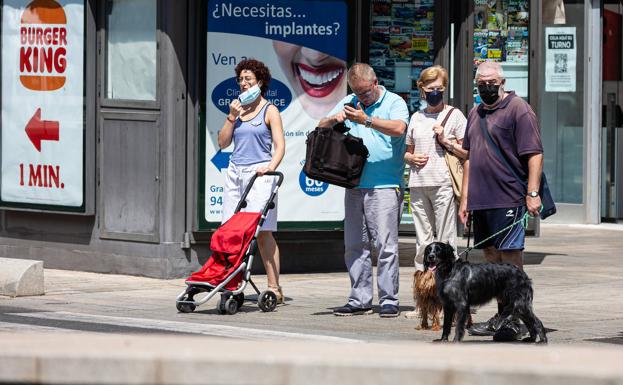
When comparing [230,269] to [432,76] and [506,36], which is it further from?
[506,36]

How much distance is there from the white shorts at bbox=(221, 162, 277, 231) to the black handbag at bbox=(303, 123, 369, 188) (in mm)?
638

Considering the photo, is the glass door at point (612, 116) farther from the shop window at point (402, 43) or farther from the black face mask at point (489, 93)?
the black face mask at point (489, 93)

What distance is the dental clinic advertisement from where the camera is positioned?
1430cm

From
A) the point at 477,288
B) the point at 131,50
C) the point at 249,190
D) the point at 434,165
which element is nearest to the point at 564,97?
the point at 131,50

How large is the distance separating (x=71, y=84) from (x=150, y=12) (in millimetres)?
1217

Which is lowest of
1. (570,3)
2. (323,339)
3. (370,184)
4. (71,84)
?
(323,339)

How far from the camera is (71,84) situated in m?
15.0

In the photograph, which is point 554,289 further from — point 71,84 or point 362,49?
point 71,84

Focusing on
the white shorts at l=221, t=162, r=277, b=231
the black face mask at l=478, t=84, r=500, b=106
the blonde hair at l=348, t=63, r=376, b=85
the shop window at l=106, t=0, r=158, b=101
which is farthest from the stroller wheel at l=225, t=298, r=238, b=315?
the shop window at l=106, t=0, r=158, b=101

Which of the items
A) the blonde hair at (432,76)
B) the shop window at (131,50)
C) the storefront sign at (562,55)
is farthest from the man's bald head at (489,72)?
the storefront sign at (562,55)

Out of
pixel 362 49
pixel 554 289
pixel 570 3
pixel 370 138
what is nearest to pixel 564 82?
pixel 570 3

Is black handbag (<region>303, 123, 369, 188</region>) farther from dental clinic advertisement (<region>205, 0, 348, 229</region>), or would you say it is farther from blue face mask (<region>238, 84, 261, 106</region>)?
dental clinic advertisement (<region>205, 0, 348, 229</region>)

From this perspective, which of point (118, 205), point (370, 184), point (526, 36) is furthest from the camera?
point (526, 36)

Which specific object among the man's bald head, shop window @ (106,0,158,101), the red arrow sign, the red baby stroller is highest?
shop window @ (106,0,158,101)
